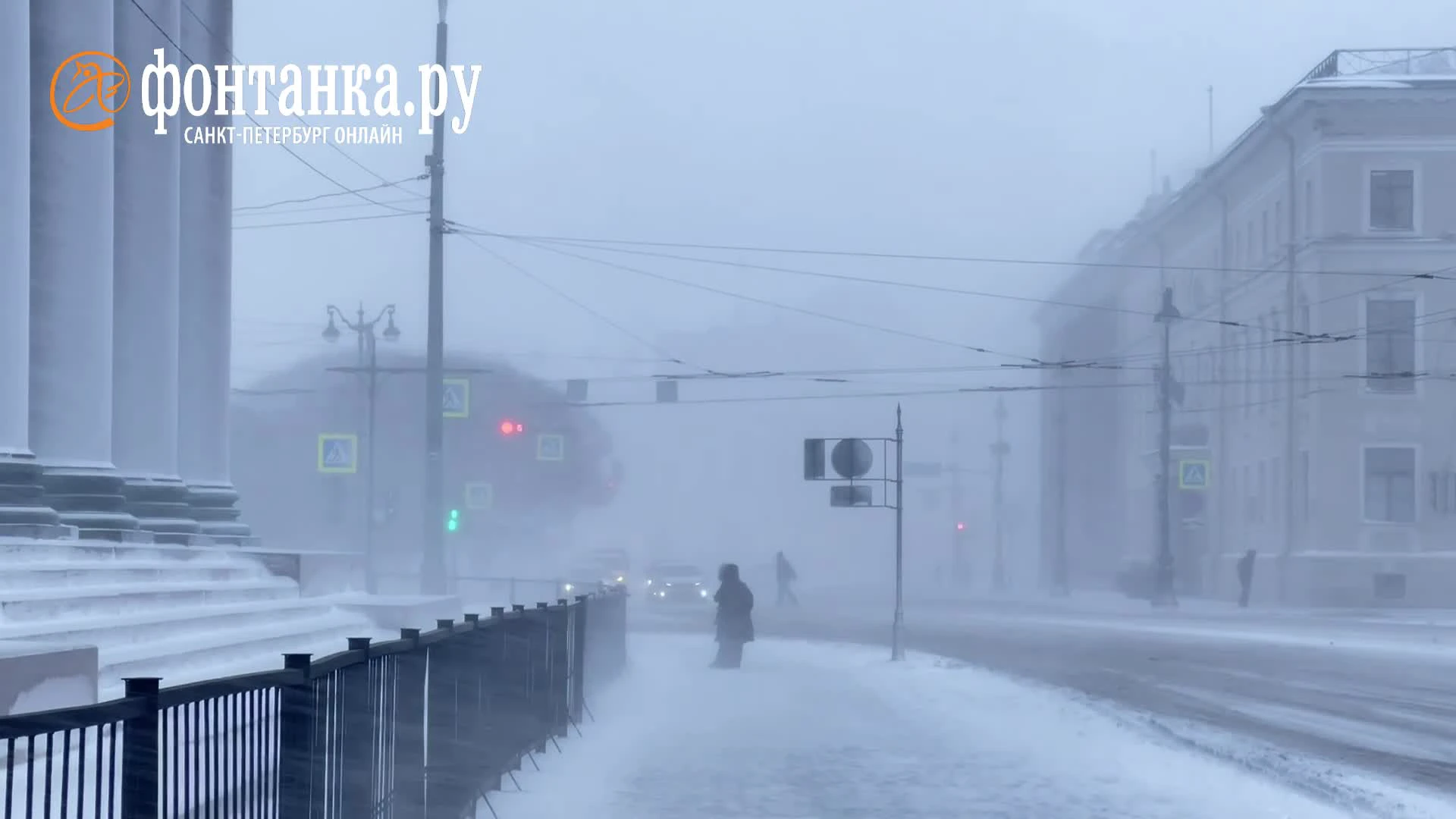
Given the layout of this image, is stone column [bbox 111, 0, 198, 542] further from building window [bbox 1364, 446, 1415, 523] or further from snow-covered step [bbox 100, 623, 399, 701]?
building window [bbox 1364, 446, 1415, 523]

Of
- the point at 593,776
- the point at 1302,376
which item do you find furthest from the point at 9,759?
the point at 1302,376

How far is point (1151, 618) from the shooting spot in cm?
4841

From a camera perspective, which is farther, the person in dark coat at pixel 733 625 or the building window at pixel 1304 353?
the building window at pixel 1304 353

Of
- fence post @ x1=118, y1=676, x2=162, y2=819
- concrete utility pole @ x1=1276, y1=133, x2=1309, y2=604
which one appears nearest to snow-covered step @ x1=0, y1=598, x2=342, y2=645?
fence post @ x1=118, y1=676, x2=162, y2=819

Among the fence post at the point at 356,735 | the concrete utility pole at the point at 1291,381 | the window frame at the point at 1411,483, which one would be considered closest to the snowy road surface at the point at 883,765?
the fence post at the point at 356,735

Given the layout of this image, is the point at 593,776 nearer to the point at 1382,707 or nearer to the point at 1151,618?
the point at 1382,707

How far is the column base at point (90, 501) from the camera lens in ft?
66.0

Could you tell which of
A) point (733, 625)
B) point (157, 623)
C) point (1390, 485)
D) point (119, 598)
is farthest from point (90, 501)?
point (1390, 485)

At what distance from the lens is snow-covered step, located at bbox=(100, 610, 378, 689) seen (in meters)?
15.1

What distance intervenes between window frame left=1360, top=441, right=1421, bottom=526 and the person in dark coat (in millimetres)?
33257

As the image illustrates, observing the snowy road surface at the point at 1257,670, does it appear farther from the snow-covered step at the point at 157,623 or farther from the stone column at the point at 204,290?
the stone column at the point at 204,290

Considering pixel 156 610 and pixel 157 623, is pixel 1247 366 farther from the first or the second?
pixel 157 623

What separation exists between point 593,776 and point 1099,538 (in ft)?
254

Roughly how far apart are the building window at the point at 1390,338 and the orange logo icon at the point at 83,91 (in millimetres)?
42306
